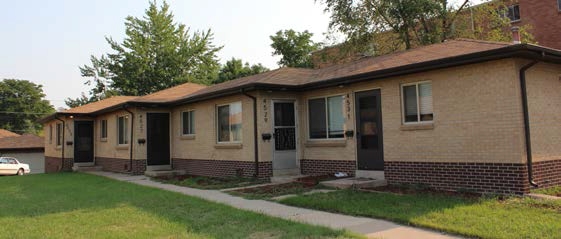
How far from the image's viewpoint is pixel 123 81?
143ft

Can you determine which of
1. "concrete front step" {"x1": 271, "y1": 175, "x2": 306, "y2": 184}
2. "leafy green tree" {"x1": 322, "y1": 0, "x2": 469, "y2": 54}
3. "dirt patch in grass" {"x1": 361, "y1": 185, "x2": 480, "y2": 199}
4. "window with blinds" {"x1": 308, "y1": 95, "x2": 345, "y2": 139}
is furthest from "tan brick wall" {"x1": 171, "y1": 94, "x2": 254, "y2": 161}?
"leafy green tree" {"x1": 322, "y1": 0, "x2": 469, "y2": 54}

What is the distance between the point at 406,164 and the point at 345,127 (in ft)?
7.59

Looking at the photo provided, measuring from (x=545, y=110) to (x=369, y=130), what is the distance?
13.4 feet

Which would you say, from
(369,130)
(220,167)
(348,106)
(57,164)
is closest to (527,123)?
(369,130)

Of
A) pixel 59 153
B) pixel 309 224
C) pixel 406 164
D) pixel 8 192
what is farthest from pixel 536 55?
pixel 59 153

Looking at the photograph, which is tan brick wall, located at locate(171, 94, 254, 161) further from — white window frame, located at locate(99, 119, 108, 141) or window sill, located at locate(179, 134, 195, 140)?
white window frame, located at locate(99, 119, 108, 141)

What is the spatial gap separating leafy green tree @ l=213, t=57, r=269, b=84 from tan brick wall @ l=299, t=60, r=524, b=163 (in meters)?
30.2

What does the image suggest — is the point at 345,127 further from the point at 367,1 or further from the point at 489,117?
the point at 367,1

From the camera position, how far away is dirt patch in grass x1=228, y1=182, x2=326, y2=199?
10344 millimetres

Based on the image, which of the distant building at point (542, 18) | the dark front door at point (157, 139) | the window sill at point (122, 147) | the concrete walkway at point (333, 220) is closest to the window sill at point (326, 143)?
the concrete walkway at point (333, 220)

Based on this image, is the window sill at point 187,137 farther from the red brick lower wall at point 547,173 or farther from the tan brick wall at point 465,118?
the red brick lower wall at point 547,173

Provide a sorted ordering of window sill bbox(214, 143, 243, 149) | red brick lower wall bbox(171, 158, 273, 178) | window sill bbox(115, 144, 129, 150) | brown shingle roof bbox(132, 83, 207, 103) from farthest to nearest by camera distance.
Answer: window sill bbox(115, 144, 129, 150) < brown shingle roof bbox(132, 83, 207, 103) < window sill bbox(214, 143, 243, 149) < red brick lower wall bbox(171, 158, 273, 178)

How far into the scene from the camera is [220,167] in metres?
15.3

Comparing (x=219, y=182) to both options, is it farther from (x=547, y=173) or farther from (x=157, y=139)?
(x=547, y=173)
